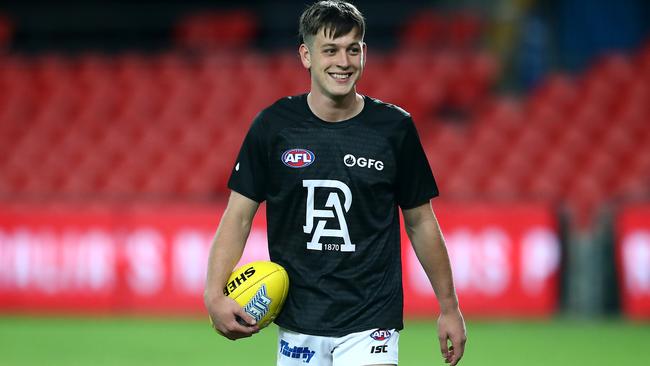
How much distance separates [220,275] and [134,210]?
28.1 ft

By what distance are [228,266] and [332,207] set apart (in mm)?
513

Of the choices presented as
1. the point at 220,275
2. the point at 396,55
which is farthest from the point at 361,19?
the point at 396,55

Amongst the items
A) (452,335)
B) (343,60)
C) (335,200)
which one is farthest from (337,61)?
(452,335)

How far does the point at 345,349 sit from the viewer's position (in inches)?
187

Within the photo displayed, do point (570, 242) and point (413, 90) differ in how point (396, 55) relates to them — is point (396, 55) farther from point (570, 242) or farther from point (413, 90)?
point (570, 242)

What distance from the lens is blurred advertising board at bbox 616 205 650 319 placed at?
12219 mm

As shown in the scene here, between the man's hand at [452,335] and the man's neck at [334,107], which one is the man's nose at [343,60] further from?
the man's hand at [452,335]

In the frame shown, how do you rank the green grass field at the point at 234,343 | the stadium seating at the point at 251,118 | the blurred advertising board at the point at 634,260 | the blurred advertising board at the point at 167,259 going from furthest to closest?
the stadium seating at the point at 251,118 < the blurred advertising board at the point at 167,259 < the blurred advertising board at the point at 634,260 < the green grass field at the point at 234,343

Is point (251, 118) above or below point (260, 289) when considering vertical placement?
above

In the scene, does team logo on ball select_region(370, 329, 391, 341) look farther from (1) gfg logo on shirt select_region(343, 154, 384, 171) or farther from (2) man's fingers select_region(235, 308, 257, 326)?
(1) gfg logo on shirt select_region(343, 154, 384, 171)

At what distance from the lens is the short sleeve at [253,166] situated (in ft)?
16.0

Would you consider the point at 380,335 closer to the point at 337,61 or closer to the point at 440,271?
the point at 440,271

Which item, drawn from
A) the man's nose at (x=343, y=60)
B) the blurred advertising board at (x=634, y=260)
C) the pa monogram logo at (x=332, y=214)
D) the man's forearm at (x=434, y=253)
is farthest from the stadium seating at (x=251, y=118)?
the man's nose at (x=343, y=60)

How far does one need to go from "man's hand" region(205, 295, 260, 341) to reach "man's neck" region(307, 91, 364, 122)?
0.88m
